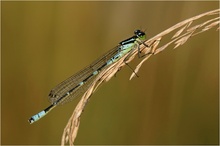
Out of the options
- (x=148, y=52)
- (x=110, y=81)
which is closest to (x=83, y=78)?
(x=110, y=81)

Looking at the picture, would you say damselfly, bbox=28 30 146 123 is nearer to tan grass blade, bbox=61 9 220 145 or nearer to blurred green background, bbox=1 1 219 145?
blurred green background, bbox=1 1 219 145

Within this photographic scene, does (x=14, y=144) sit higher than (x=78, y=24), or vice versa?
(x=78, y=24)

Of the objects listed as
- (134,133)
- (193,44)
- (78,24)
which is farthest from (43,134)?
(193,44)

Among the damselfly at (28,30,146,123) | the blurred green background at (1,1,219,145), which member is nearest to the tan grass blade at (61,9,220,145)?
the damselfly at (28,30,146,123)

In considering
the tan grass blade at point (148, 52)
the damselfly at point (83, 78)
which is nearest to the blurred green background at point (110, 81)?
the damselfly at point (83, 78)

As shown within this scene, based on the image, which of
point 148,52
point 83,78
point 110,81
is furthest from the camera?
point 110,81

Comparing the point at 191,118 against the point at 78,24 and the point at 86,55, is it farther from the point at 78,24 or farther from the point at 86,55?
the point at 78,24

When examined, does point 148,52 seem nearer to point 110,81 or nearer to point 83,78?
point 83,78

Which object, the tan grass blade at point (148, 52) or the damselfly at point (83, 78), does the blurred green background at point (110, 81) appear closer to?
the damselfly at point (83, 78)
